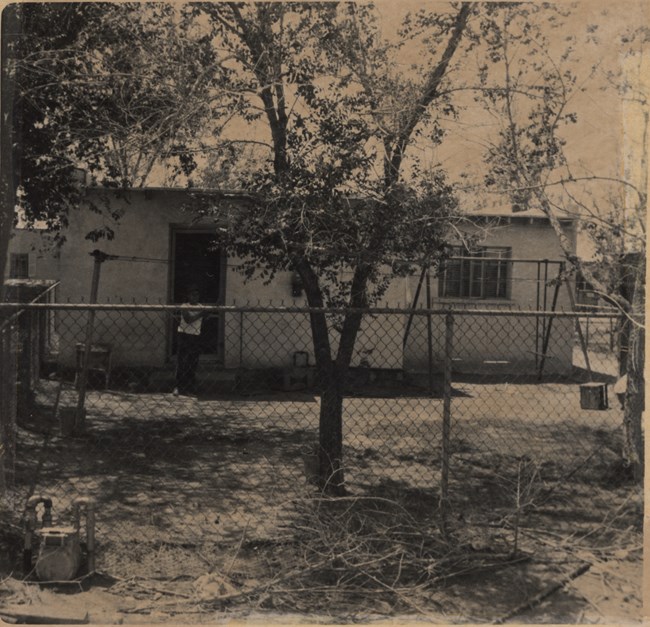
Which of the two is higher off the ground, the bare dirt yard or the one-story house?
the one-story house

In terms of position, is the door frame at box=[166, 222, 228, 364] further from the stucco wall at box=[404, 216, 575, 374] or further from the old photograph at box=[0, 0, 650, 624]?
the stucco wall at box=[404, 216, 575, 374]

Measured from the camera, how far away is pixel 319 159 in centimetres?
632

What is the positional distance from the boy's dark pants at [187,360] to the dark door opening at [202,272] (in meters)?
1.71

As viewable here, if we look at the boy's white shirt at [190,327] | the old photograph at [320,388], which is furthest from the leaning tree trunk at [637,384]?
the boy's white shirt at [190,327]

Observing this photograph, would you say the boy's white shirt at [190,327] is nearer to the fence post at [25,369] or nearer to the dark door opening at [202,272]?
the fence post at [25,369]

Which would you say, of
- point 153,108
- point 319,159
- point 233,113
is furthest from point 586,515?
point 153,108

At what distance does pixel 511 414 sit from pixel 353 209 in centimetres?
518

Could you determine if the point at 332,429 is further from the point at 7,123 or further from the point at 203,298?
the point at 203,298

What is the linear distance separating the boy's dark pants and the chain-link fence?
22 mm

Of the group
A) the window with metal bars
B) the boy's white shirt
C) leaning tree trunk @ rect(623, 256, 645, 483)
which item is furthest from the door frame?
leaning tree trunk @ rect(623, 256, 645, 483)

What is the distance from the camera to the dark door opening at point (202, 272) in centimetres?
1311

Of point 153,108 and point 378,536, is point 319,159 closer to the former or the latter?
point 153,108

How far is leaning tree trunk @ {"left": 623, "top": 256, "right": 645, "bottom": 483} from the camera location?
22.1 feet

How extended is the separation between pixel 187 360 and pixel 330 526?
6.02 meters
